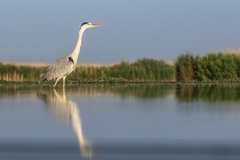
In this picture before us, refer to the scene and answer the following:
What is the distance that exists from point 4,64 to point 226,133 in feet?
52.5

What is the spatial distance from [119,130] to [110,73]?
14196mm

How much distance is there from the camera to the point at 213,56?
20469 mm

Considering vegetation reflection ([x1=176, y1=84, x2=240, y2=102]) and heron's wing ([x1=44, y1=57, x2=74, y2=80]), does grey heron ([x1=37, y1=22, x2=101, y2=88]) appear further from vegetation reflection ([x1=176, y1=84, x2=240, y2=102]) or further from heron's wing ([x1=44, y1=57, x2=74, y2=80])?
vegetation reflection ([x1=176, y1=84, x2=240, y2=102])

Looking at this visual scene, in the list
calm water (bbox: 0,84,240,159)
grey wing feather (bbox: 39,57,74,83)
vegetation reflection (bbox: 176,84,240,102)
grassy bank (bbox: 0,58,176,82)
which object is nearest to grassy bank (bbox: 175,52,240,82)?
grassy bank (bbox: 0,58,176,82)

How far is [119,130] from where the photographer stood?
5840 mm

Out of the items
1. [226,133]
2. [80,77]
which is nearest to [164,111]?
[226,133]

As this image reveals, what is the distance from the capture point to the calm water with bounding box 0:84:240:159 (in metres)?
4.70

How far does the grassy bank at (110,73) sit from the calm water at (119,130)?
10.6m

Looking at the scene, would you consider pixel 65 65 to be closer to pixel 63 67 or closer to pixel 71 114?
pixel 63 67

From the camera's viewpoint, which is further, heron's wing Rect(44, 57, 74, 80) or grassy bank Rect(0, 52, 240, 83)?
grassy bank Rect(0, 52, 240, 83)

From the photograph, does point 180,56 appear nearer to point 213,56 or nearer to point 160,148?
point 213,56

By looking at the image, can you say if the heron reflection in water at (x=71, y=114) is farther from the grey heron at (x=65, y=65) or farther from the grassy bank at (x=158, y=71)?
the grassy bank at (x=158, y=71)

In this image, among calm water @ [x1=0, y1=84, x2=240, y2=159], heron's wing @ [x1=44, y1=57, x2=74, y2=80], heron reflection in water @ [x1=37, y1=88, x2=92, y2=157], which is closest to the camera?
calm water @ [x1=0, y1=84, x2=240, y2=159]

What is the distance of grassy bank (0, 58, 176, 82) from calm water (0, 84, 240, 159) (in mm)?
10635
